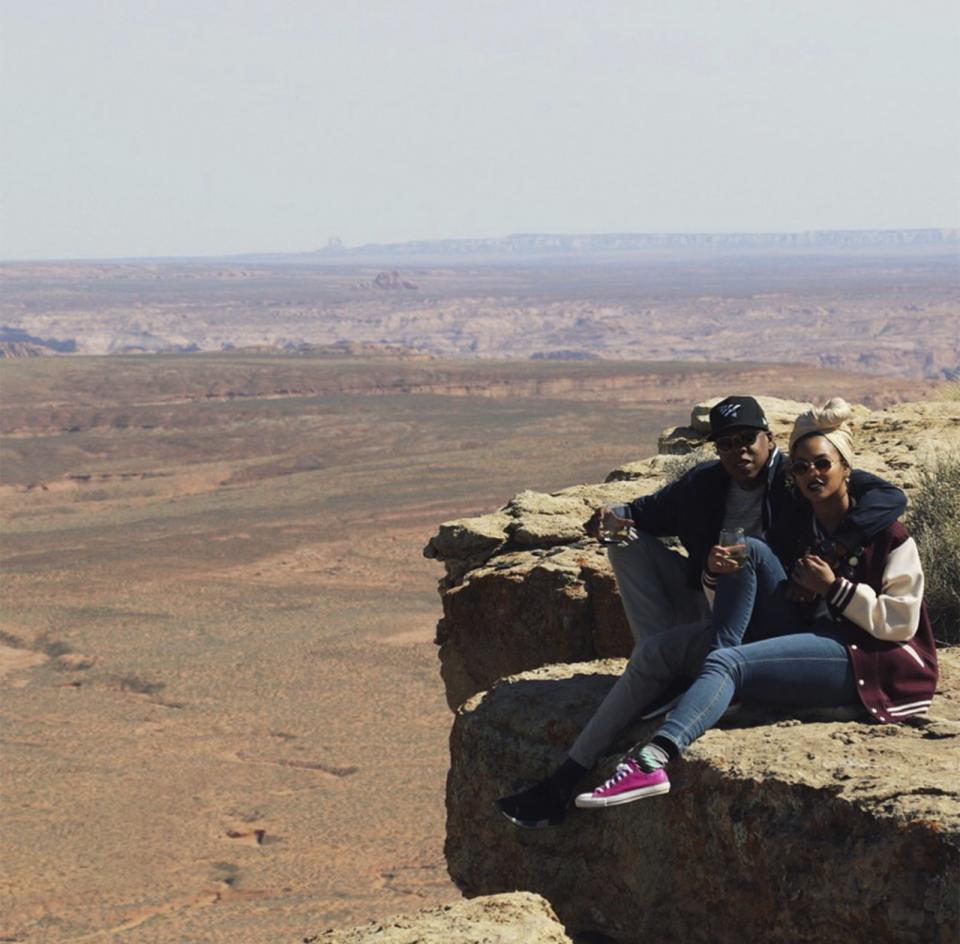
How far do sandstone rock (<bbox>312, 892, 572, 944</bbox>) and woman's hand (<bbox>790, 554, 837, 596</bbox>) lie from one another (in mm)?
1306

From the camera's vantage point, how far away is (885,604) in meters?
4.74

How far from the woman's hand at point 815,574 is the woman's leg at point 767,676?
190 mm

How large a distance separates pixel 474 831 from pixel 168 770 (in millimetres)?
16669

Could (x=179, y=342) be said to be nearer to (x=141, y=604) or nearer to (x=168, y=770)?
(x=141, y=604)

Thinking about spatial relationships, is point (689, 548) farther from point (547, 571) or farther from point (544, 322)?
point (544, 322)

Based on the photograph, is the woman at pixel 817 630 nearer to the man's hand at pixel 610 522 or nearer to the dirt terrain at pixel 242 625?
the man's hand at pixel 610 522

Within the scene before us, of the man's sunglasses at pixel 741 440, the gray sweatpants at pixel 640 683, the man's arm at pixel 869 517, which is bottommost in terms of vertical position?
the gray sweatpants at pixel 640 683

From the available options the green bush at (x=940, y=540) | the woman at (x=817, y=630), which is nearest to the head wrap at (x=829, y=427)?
the woman at (x=817, y=630)

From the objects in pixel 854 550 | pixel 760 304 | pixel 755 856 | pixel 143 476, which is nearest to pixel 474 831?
pixel 755 856

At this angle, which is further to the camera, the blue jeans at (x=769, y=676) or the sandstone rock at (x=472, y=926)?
the blue jeans at (x=769, y=676)

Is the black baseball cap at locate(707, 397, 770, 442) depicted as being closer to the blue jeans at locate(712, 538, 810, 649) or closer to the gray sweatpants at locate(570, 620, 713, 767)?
the blue jeans at locate(712, 538, 810, 649)

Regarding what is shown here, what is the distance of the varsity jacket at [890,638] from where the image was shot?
15.7 ft

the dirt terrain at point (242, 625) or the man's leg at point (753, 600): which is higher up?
the man's leg at point (753, 600)

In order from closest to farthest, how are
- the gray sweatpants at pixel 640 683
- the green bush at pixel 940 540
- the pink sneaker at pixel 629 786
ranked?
the pink sneaker at pixel 629 786, the gray sweatpants at pixel 640 683, the green bush at pixel 940 540
